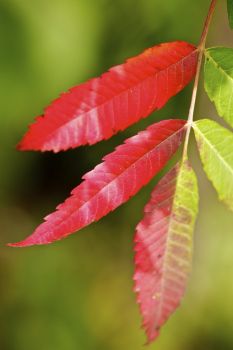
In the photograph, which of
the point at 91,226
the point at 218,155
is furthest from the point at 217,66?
the point at 91,226

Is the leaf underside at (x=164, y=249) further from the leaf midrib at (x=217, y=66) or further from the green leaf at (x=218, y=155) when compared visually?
the leaf midrib at (x=217, y=66)

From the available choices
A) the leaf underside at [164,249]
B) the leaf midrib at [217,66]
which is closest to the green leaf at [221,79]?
the leaf midrib at [217,66]

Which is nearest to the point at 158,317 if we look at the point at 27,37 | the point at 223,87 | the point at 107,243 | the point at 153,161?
the point at 153,161

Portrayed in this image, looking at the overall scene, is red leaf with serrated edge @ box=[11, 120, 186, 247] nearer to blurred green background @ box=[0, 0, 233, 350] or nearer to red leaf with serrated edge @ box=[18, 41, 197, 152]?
red leaf with serrated edge @ box=[18, 41, 197, 152]

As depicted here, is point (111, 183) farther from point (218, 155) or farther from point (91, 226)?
point (91, 226)

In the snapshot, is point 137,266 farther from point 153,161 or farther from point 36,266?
point 36,266


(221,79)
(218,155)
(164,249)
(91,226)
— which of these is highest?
(91,226)
